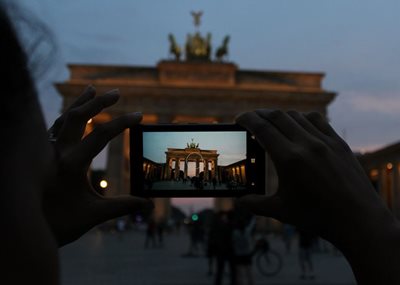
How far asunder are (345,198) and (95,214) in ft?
2.44

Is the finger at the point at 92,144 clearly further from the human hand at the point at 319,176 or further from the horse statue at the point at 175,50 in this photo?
the horse statue at the point at 175,50

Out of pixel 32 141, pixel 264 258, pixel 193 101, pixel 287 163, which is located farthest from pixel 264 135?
pixel 193 101

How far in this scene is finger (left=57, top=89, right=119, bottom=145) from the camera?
5.17ft

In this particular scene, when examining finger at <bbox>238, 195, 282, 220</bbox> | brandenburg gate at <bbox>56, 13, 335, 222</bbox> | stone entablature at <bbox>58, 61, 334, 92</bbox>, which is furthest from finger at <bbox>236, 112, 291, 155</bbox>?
stone entablature at <bbox>58, 61, 334, 92</bbox>

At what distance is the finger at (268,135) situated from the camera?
4.33ft

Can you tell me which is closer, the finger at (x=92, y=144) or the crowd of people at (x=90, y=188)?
the crowd of people at (x=90, y=188)

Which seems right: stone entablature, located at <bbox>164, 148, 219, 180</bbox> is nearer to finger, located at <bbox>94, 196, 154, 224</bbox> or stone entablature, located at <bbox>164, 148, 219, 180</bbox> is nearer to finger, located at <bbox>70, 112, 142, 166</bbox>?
finger, located at <bbox>94, 196, 154, 224</bbox>

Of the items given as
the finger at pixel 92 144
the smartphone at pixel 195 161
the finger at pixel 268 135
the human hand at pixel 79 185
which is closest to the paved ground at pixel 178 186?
the smartphone at pixel 195 161

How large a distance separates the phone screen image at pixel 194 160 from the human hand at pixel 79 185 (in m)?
0.19

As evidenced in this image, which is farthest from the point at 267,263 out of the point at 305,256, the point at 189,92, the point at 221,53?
the point at 221,53

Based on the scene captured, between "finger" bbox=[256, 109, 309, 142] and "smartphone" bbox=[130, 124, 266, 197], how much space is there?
447mm

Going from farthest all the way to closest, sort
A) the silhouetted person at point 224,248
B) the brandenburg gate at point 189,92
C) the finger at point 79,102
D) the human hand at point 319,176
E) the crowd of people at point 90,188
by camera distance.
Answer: the brandenburg gate at point 189,92 → the silhouetted person at point 224,248 → the finger at point 79,102 → the human hand at point 319,176 → the crowd of people at point 90,188

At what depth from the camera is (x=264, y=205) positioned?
154cm

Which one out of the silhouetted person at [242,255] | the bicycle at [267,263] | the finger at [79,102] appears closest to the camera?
the finger at [79,102]
